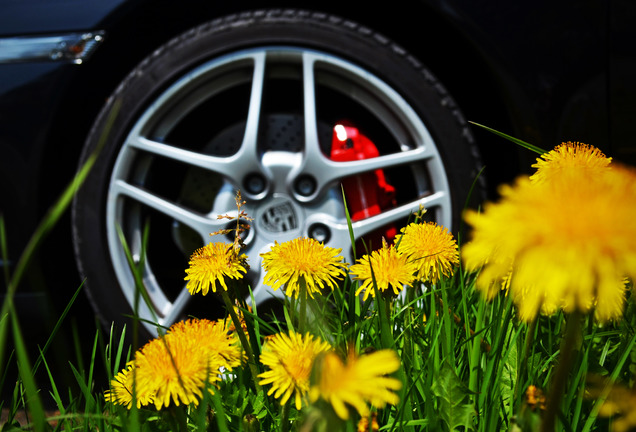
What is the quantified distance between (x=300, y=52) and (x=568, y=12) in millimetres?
798

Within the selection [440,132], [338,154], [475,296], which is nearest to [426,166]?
[440,132]

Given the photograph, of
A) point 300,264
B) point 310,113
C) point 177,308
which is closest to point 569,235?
point 300,264

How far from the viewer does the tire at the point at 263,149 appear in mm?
1816

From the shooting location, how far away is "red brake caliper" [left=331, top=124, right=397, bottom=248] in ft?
6.28

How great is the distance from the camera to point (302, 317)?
0.73 meters

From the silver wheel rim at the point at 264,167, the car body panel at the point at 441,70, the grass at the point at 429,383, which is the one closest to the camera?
the grass at the point at 429,383

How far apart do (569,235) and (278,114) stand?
67.7 inches

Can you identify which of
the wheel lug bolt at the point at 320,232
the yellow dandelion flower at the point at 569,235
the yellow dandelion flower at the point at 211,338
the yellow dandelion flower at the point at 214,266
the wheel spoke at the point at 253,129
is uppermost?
the wheel spoke at the point at 253,129

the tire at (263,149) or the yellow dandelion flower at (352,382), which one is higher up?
the tire at (263,149)

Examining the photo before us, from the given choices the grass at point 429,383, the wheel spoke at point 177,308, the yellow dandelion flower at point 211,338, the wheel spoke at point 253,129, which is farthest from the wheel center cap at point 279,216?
the yellow dandelion flower at point 211,338

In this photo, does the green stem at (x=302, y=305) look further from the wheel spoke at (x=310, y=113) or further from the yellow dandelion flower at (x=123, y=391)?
the wheel spoke at (x=310, y=113)

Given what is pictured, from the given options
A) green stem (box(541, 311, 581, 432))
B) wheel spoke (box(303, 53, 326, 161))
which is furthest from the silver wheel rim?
green stem (box(541, 311, 581, 432))

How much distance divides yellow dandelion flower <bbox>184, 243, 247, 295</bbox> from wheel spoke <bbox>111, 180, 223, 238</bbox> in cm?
109

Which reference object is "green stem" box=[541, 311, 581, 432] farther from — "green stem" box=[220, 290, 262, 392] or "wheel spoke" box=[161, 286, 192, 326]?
"wheel spoke" box=[161, 286, 192, 326]
